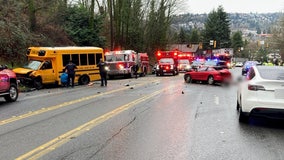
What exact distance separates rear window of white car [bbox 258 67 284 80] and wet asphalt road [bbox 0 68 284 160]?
50.0 inches

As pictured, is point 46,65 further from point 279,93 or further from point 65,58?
point 279,93

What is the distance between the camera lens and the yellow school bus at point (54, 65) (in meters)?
24.5

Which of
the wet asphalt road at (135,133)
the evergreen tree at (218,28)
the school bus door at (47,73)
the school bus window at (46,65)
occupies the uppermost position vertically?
the evergreen tree at (218,28)

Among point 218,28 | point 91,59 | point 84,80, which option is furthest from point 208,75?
point 218,28

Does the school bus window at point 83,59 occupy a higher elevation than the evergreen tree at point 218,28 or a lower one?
lower

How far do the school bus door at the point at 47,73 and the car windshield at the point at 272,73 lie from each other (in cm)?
1651

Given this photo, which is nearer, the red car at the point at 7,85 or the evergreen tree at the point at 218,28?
the red car at the point at 7,85

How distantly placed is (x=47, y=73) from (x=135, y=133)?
17.0 m

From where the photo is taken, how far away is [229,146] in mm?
8016

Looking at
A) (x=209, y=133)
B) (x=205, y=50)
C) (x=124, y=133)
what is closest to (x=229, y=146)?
(x=209, y=133)

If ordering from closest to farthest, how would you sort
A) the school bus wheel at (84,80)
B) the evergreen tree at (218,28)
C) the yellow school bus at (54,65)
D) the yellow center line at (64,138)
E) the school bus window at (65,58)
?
the yellow center line at (64,138) → the yellow school bus at (54,65) → the school bus window at (65,58) → the school bus wheel at (84,80) → the evergreen tree at (218,28)

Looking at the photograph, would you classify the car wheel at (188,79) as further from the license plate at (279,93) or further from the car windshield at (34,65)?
the license plate at (279,93)

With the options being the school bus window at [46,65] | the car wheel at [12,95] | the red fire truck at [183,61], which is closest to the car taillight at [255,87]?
the car wheel at [12,95]

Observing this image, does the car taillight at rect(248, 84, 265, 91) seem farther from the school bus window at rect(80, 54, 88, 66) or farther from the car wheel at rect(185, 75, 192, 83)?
the car wheel at rect(185, 75, 192, 83)
